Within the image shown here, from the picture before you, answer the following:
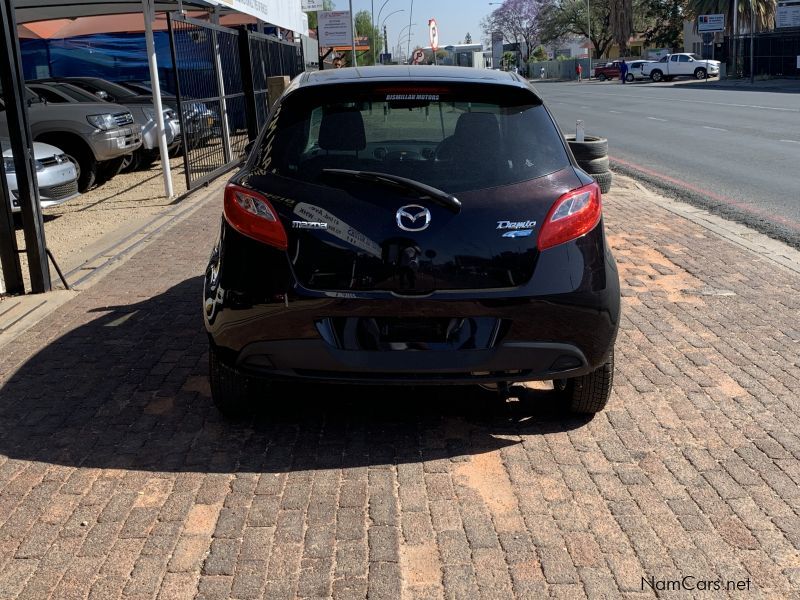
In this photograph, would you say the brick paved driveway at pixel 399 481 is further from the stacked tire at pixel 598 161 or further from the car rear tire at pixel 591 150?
the stacked tire at pixel 598 161

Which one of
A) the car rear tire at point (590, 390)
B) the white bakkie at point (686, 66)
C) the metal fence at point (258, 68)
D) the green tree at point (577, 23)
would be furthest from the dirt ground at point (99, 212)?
the green tree at point (577, 23)

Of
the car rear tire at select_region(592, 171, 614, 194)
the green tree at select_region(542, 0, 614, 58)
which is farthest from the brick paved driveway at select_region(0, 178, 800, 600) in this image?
the green tree at select_region(542, 0, 614, 58)

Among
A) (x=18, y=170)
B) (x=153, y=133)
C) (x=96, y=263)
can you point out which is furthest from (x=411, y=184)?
(x=153, y=133)

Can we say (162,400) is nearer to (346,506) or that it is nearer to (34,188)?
(346,506)

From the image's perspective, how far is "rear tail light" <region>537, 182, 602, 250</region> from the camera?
3.85m

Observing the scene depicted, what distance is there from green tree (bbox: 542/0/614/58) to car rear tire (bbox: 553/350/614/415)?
10031 centimetres

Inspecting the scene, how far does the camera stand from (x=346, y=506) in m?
3.54

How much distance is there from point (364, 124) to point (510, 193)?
808mm

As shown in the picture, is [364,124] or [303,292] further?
[364,124]

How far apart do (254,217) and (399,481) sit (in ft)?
4.25

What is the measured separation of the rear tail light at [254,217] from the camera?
153 inches

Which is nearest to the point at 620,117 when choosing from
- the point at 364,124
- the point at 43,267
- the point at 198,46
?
the point at 198,46

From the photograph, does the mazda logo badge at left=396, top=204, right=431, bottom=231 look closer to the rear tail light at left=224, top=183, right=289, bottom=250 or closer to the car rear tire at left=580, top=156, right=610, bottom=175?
the rear tail light at left=224, top=183, right=289, bottom=250

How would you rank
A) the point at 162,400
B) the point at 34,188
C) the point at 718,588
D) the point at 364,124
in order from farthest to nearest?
the point at 34,188 → the point at 162,400 → the point at 364,124 → the point at 718,588
